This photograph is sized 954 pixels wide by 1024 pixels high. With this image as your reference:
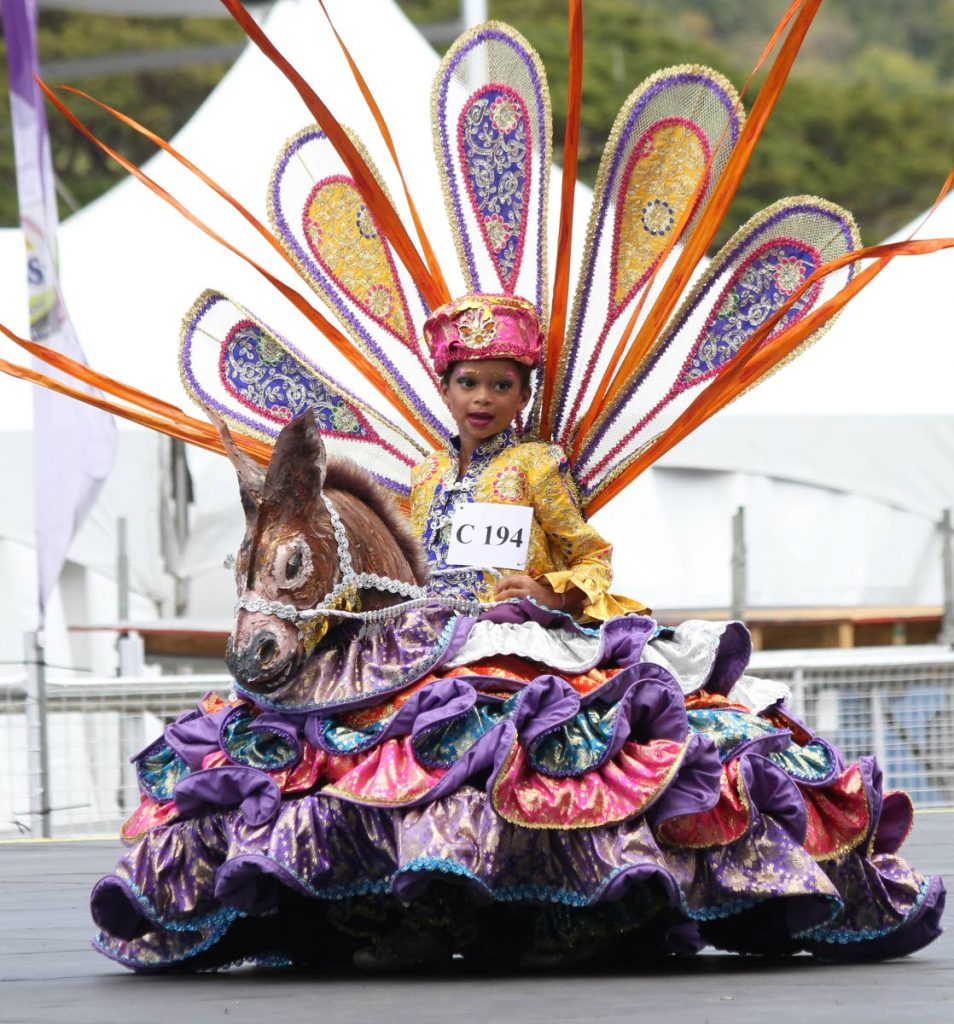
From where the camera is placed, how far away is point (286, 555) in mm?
4613

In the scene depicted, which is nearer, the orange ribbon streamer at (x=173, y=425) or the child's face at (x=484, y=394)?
the child's face at (x=484, y=394)

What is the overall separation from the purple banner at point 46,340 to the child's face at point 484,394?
4215 mm

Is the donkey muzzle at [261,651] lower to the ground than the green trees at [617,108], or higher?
lower

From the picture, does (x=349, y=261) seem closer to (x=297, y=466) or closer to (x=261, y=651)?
(x=297, y=466)

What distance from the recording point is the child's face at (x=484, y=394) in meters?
5.14

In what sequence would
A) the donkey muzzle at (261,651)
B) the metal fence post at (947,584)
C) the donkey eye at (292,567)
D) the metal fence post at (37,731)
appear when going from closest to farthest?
the donkey muzzle at (261,651) → the donkey eye at (292,567) → the metal fence post at (37,731) → the metal fence post at (947,584)

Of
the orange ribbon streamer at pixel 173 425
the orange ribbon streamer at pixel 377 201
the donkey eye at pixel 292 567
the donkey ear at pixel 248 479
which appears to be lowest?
the donkey eye at pixel 292 567

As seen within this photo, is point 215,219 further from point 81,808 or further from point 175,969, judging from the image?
point 175,969

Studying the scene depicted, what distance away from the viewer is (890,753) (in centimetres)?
984

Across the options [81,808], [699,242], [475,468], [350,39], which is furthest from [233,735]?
[350,39]

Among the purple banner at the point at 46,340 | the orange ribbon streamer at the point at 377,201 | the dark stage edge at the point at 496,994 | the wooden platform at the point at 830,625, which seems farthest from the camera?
the wooden platform at the point at 830,625

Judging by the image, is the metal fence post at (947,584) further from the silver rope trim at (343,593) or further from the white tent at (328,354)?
the silver rope trim at (343,593)

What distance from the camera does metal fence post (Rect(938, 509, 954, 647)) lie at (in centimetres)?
1213

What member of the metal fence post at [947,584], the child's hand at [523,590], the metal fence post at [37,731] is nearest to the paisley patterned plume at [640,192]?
the child's hand at [523,590]
